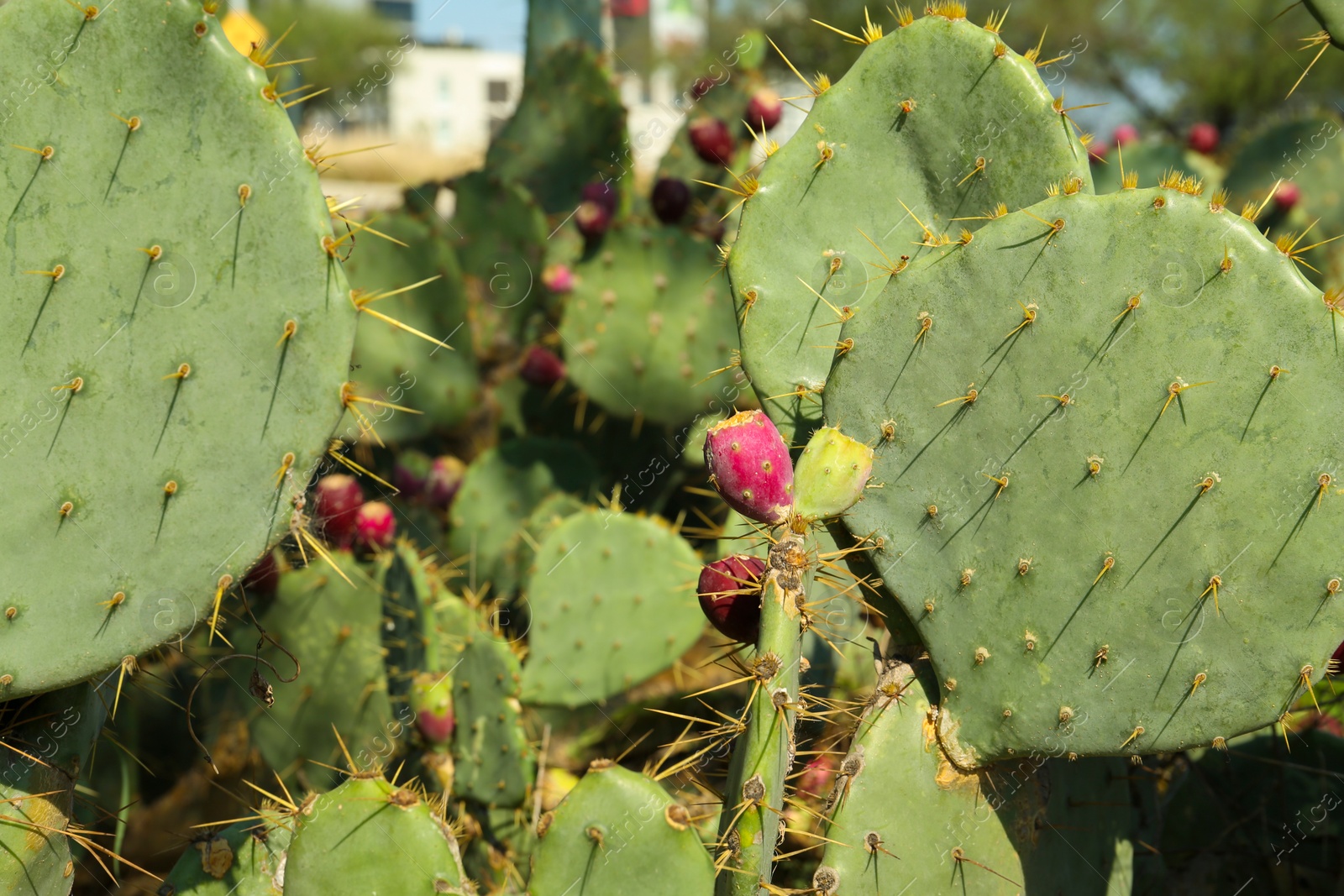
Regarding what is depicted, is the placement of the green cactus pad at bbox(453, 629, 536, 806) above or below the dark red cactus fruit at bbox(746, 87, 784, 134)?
below

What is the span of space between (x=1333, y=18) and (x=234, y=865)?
219cm

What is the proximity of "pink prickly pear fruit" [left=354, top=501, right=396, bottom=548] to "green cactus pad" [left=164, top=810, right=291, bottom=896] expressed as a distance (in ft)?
3.06

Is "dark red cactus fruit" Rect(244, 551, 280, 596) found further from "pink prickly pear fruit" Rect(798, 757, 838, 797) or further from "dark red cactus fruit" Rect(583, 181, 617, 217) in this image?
"dark red cactus fruit" Rect(583, 181, 617, 217)

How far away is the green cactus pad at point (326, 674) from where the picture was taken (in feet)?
7.86

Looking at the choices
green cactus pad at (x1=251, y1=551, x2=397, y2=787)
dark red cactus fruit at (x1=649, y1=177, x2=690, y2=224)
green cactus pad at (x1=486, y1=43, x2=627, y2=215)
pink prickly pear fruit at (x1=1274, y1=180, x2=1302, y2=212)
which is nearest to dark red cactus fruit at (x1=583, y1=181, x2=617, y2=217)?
dark red cactus fruit at (x1=649, y1=177, x2=690, y2=224)

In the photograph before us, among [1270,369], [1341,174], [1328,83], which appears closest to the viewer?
[1270,369]

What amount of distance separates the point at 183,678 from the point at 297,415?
169 centimetres

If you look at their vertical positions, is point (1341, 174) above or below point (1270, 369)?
below

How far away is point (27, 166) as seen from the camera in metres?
1.47

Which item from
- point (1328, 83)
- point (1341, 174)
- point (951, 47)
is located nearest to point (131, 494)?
point (951, 47)

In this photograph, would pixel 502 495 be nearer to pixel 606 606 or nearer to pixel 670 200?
pixel 606 606

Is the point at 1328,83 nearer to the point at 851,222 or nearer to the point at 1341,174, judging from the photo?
the point at 1341,174

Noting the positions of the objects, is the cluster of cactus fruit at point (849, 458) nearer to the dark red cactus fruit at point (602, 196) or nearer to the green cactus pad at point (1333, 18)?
the green cactus pad at point (1333, 18)

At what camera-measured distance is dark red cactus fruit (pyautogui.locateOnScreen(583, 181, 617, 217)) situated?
10.7 ft
